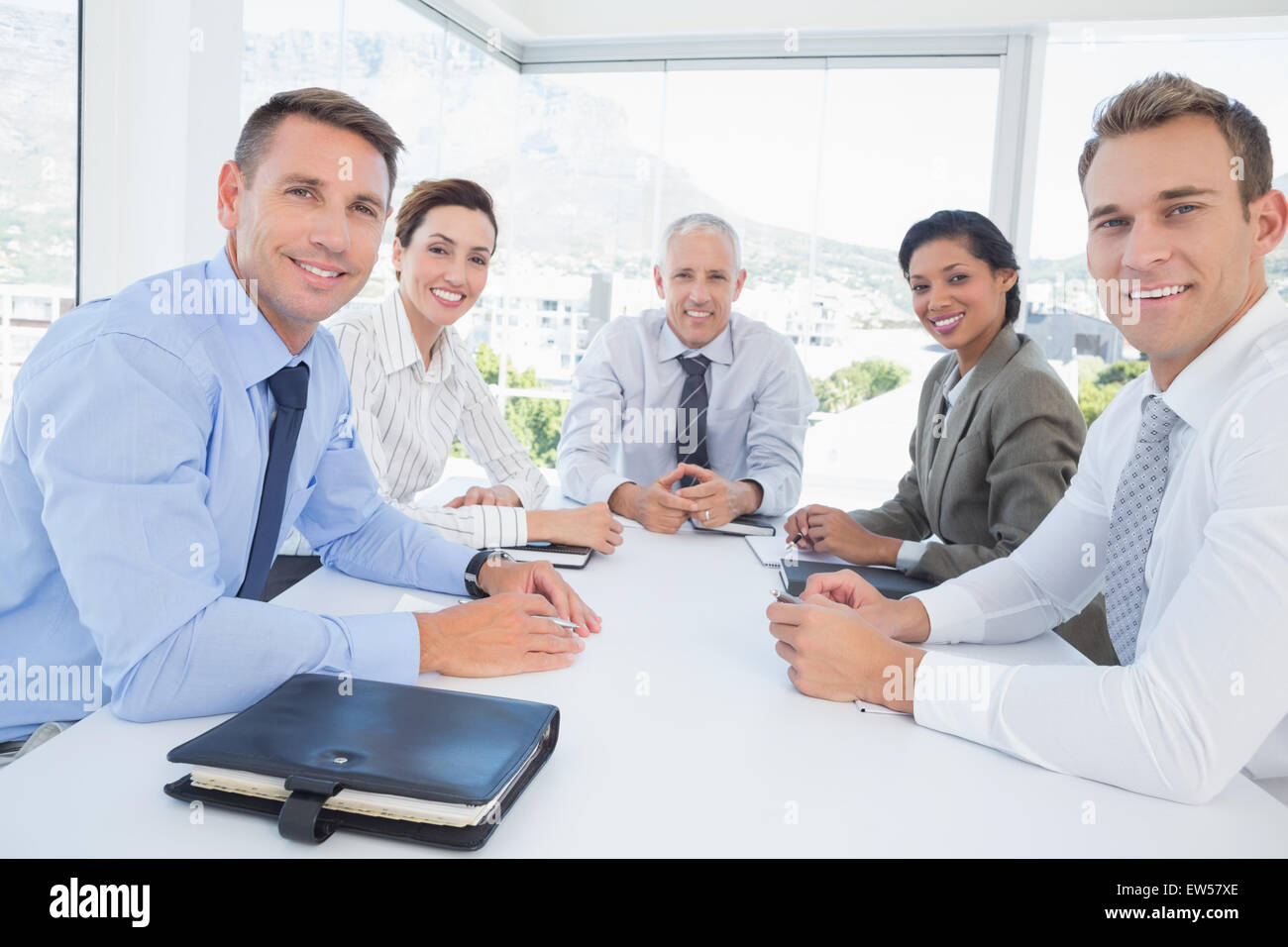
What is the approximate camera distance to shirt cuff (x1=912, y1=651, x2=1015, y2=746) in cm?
115

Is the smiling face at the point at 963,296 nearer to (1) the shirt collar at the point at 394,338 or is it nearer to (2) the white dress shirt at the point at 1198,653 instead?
(2) the white dress shirt at the point at 1198,653

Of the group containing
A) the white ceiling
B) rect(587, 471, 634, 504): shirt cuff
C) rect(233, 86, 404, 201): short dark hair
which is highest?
the white ceiling

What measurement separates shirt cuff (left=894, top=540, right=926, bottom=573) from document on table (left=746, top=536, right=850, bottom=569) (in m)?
0.13

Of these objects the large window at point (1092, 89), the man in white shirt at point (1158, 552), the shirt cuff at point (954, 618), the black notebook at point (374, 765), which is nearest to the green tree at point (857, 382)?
the large window at point (1092, 89)

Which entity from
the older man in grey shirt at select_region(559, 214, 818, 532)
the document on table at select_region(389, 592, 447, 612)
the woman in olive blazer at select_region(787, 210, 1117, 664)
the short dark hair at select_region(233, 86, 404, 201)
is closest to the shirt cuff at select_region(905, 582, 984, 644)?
the woman in olive blazer at select_region(787, 210, 1117, 664)

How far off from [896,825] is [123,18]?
3061 mm

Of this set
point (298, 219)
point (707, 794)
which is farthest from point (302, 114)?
point (707, 794)

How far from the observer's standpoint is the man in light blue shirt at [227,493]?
1.10m

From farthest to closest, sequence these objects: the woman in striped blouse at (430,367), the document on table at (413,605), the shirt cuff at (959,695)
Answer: the woman in striped blouse at (430,367) < the document on table at (413,605) < the shirt cuff at (959,695)

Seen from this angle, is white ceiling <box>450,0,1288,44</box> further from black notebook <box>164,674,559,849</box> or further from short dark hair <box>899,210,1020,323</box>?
black notebook <box>164,674,559,849</box>

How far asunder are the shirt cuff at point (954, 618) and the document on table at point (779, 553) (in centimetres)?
47
